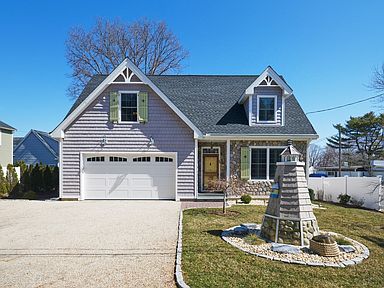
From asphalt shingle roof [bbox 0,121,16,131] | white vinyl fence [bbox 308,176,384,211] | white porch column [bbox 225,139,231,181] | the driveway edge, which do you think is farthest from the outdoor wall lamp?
asphalt shingle roof [bbox 0,121,16,131]

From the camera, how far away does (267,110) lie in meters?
14.7

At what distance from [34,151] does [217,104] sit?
2454 cm

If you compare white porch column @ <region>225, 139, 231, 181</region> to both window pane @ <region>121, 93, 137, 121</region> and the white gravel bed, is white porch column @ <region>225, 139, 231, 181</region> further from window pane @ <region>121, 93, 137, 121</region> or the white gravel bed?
the white gravel bed

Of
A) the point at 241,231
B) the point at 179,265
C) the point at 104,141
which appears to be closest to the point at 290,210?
the point at 241,231

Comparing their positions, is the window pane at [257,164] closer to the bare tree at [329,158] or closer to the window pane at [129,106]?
the window pane at [129,106]

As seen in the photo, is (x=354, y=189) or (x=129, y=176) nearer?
(x=129, y=176)

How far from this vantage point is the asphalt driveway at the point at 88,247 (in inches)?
189

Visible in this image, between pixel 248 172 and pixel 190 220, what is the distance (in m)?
5.79

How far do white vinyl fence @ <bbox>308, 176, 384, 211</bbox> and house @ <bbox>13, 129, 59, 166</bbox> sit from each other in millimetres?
27040

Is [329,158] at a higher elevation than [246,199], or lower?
higher

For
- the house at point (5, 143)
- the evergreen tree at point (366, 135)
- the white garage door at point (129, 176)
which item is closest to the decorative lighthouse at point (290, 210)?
the white garage door at point (129, 176)

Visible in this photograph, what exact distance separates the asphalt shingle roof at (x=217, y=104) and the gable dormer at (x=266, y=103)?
1.32 ft

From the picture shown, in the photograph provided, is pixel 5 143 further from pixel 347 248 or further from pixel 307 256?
pixel 347 248

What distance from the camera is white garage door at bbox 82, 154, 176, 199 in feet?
44.8
